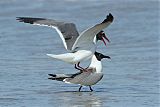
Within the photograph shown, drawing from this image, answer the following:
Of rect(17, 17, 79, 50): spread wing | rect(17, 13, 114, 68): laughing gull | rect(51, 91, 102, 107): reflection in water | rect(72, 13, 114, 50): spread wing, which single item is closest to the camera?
rect(51, 91, 102, 107): reflection in water

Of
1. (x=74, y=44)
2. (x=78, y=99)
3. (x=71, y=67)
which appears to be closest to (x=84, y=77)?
(x=74, y=44)

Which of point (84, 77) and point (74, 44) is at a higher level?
point (74, 44)

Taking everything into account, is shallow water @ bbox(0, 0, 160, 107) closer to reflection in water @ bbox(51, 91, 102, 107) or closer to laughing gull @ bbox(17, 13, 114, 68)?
reflection in water @ bbox(51, 91, 102, 107)

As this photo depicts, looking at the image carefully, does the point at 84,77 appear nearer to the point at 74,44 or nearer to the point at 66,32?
the point at 74,44

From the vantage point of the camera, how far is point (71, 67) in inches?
516

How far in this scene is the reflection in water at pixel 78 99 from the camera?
9922 millimetres

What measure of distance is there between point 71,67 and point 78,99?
2.79 meters

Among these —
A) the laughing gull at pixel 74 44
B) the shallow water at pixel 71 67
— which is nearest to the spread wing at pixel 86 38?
the laughing gull at pixel 74 44

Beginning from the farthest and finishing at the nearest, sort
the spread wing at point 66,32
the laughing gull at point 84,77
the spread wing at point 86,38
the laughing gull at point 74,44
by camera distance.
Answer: the spread wing at point 66,32 → the laughing gull at point 74,44 → the laughing gull at point 84,77 → the spread wing at point 86,38

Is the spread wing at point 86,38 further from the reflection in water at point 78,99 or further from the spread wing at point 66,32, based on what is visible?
the reflection in water at point 78,99

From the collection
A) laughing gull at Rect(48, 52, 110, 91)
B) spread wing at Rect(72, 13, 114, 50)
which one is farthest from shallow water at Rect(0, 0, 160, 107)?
spread wing at Rect(72, 13, 114, 50)

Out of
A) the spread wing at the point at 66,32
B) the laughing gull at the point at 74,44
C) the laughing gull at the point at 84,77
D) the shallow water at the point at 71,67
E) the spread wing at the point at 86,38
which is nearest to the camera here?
the shallow water at the point at 71,67

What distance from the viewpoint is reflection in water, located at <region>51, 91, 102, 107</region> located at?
9.92 metres

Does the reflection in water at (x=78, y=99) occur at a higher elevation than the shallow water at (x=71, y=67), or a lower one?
lower
